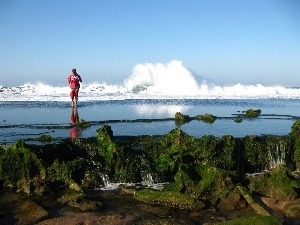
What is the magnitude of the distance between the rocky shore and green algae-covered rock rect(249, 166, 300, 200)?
2 centimetres

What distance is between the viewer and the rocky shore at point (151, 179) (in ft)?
21.3

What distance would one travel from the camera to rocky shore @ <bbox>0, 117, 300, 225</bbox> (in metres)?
6.50

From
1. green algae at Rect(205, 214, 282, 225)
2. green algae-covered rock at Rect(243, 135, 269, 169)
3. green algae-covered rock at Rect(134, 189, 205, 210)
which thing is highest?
green algae-covered rock at Rect(243, 135, 269, 169)

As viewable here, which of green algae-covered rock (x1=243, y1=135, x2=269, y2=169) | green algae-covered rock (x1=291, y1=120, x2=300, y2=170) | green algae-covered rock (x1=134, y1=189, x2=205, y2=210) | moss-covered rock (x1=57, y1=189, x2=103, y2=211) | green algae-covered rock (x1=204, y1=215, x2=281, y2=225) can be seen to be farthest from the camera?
green algae-covered rock (x1=291, y1=120, x2=300, y2=170)

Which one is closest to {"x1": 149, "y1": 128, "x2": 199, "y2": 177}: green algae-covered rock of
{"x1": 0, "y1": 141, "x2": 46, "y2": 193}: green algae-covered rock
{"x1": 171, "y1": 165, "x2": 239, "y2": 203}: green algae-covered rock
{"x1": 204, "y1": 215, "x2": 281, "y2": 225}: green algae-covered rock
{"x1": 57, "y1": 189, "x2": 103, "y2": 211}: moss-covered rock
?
{"x1": 171, "y1": 165, "x2": 239, "y2": 203}: green algae-covered rock

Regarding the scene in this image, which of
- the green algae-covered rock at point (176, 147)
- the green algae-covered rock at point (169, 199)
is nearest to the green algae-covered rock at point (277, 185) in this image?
the green algae-covered rock at point (169, 199)

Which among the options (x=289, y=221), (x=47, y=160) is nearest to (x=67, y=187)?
(x=47, y=160)

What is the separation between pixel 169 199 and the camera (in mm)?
7133

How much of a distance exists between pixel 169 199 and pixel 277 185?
2.40 meters

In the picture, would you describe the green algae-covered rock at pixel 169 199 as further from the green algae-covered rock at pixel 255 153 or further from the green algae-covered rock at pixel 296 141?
the green algae-covered rock at pixel 296 141

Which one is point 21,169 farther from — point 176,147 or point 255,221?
point 255,221

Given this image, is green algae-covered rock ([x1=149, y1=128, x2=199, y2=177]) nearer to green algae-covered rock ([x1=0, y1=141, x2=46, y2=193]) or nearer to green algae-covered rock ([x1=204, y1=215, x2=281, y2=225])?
green algae-covered rock ([x1=0, y1=141, x2=46, y2=193])

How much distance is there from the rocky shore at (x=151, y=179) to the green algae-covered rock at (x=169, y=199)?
19mm

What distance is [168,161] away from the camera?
920 centimetres
